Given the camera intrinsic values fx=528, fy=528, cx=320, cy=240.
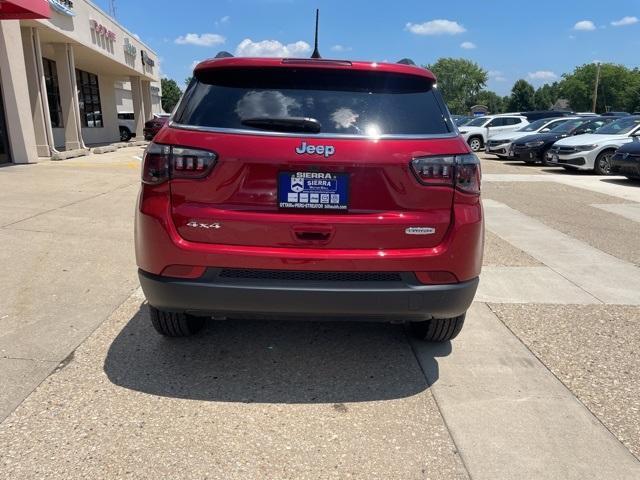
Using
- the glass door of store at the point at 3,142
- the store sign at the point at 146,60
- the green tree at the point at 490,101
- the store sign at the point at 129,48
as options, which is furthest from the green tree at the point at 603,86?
the glass door of store at the point at 3,142

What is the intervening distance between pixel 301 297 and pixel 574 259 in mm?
4392

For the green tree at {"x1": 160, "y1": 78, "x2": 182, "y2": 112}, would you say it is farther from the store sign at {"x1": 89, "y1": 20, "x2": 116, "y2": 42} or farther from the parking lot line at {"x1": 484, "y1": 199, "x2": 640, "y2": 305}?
the parking lot line at {"x1": 484, "y1": 199, "x2": 640, "y2": 305}

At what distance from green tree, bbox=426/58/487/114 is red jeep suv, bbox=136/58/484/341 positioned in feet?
459

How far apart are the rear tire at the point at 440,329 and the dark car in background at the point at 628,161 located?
35.4 ft

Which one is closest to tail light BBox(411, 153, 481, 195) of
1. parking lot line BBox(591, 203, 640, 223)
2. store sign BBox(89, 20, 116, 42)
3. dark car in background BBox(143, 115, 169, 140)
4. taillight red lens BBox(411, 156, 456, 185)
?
taillight red lens BBox(411, 156, 456, 185)

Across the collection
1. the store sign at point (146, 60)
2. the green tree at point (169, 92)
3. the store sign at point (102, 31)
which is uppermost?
the store sign at point (102, 31)

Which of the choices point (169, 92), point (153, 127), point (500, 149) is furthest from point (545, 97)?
point (153, 127)

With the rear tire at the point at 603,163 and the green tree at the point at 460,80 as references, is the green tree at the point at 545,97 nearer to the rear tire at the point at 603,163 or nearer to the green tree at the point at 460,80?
the green tree at the point at 460,80

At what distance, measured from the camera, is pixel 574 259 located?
5.98 metres

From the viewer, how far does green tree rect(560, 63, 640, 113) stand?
4476 inches

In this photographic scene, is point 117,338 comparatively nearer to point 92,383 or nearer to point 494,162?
point 92,383

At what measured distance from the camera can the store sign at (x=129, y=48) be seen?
2506 centimetres

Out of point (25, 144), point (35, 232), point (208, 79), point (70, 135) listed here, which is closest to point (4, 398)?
point (208, 79)

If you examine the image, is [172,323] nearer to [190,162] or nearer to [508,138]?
[190,162]
